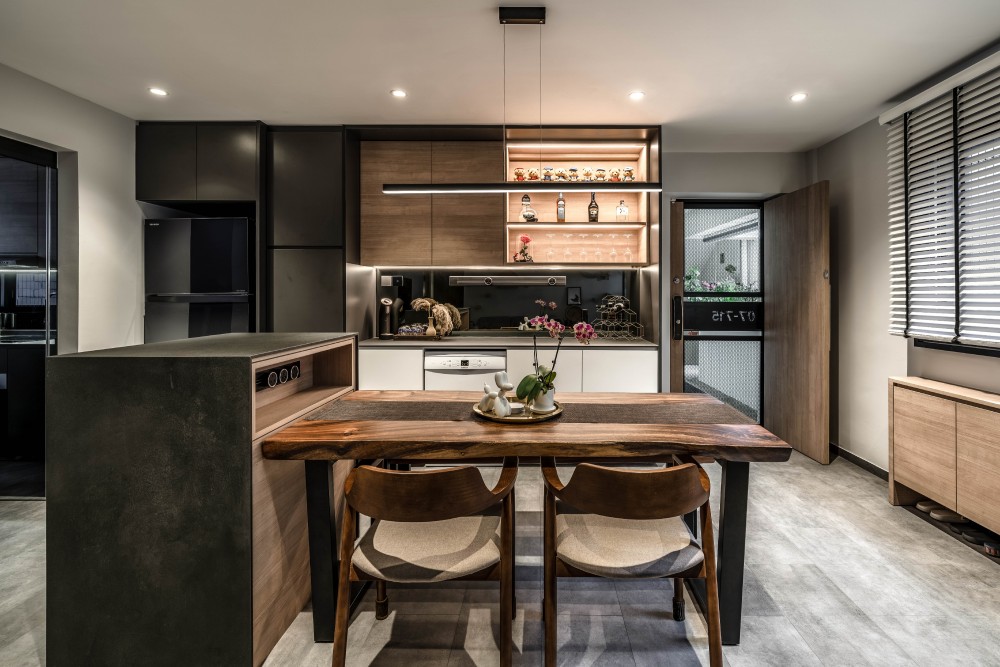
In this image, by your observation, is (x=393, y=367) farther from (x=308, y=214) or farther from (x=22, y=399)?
(x=22, y=399)

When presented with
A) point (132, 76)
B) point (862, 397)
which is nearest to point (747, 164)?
point (862, 397)

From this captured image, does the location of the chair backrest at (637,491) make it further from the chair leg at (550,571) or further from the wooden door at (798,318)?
the wooden door at (798,318)

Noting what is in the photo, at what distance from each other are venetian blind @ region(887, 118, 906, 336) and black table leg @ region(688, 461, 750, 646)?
7.94 ft

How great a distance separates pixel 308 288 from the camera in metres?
3.87

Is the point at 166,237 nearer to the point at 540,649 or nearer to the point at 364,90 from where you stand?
the point at 364,90

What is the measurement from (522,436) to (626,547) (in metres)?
0.49

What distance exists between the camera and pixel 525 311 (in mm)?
4543

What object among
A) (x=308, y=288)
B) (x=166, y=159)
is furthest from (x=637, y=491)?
Answer: (x=166, y=159)

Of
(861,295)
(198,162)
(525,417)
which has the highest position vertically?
(198,162)

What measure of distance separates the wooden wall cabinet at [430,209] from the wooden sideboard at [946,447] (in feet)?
9.55

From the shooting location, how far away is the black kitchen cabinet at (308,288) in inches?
152

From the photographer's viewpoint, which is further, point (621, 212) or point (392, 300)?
point (392, 300)

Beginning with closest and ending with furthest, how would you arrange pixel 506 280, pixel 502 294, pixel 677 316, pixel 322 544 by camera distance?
pixel 322 544, pixel 677 316, pixel 506 280, pixel 502 294

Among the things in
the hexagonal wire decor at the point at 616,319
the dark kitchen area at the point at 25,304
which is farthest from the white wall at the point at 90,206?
the hexagonal wire decor at the point at 616,319
